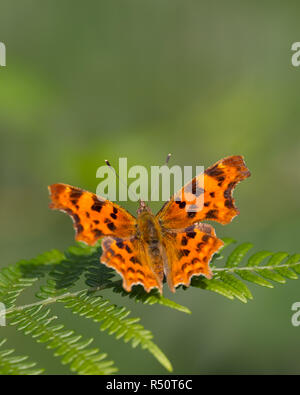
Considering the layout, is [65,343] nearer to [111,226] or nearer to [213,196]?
[111,226]

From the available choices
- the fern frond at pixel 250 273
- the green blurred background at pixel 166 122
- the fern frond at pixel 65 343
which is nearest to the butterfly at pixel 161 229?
the fern frond at pixel 250 273

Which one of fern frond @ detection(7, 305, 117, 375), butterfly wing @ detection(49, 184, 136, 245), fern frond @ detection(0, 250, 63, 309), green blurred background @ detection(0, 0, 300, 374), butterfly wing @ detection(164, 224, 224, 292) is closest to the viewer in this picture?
fern frond @ detection(7, 305, 117, 375)

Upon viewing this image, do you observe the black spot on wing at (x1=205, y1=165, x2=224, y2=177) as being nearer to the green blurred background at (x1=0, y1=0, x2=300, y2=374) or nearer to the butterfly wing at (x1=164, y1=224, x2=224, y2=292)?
the butterfly wing at (x1=164, y1=224, x2=224, y2=292)

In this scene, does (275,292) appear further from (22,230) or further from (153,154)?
(22,230)

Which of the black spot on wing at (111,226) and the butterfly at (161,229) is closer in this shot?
the butterfly at (161,229)

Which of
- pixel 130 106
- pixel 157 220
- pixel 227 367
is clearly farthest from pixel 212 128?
pixel 157 220

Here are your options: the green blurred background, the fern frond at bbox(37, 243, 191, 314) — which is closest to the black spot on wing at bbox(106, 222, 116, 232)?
the fern frond at bbox(37, 243, 191, 314)

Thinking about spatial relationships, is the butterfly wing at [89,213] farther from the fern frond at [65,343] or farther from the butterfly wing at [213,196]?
the fern frond at [65,343]
